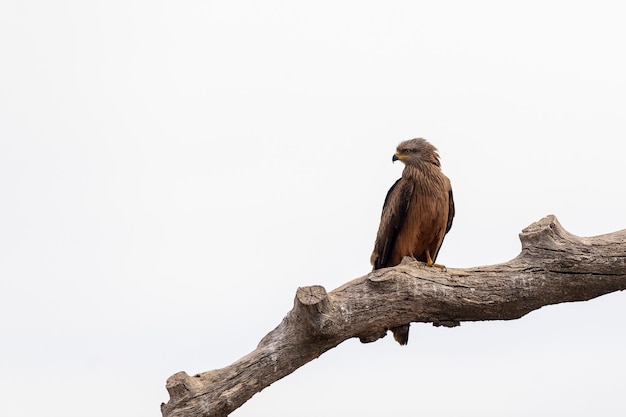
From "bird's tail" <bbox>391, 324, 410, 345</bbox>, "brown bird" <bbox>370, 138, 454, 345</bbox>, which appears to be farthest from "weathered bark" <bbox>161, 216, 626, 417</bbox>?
"brown bird" <bbox>370, 138, 454, 345</bbox>

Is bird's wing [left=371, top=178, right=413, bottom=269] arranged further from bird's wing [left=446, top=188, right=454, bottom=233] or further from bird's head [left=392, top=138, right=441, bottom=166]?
bird's wing [left=446, top=188, right=454, bottom=233]

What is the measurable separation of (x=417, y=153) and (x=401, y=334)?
1.76m

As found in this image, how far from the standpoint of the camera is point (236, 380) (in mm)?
7332

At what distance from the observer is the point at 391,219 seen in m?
8.69

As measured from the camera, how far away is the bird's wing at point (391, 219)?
28.4 feet

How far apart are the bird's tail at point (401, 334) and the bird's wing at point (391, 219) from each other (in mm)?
844

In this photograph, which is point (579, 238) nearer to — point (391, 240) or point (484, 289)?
point (484, 289)

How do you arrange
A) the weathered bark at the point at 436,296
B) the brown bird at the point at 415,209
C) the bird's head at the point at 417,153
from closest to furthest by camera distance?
the weathered bark at the point at 436,296 → the brown bird at the point at 415,209 → the bird's head at the point at 417,153

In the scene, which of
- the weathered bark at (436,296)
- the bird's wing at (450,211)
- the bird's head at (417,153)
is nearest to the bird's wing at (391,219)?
the bird's head at (417,153)

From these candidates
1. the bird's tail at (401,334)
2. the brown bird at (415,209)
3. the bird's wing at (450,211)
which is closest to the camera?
the bird's tail at (401,334)

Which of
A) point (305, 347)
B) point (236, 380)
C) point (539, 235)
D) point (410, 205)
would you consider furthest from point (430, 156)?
point (236, 380)

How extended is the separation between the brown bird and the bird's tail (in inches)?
29.7

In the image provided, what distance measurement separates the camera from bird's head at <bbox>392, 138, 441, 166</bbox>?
8.87 meters

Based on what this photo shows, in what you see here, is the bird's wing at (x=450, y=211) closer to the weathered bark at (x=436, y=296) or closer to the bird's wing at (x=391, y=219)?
the bird's wing at (x=391, y=219)
